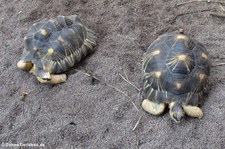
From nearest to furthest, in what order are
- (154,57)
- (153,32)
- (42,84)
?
(154,57) < (42,84) < (153,32)

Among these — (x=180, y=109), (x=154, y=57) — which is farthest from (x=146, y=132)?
(x=154, y=57)

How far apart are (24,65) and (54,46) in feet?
0.89

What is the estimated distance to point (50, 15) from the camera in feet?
10.2

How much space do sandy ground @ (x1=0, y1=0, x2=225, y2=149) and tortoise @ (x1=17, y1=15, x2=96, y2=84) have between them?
0.08 meters

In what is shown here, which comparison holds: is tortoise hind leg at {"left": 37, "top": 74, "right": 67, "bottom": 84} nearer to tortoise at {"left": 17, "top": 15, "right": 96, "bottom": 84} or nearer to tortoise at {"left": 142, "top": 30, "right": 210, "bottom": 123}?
tortoise at {"left": 17, "top": 15, "right": 96, "bottom": 84}

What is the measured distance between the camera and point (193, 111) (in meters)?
2.20

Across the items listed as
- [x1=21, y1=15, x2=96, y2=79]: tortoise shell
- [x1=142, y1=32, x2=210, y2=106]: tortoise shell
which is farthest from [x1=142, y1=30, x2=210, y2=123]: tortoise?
[x1=21, y1=15, x2=96, y2=79]: tortoise shell

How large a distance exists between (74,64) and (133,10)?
76 cm

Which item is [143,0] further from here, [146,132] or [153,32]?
[146,132]

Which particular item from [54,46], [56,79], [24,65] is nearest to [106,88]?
[56,79]

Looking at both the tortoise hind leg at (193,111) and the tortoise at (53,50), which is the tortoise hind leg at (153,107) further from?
the tortoise at (53,50)

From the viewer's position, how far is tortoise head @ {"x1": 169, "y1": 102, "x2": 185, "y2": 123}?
2143 millimetres

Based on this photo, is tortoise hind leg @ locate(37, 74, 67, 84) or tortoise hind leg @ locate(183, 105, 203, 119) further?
tortoise hind leg @ locate(37, 74, 67, 84)

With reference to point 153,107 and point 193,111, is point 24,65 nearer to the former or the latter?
point 153,107
